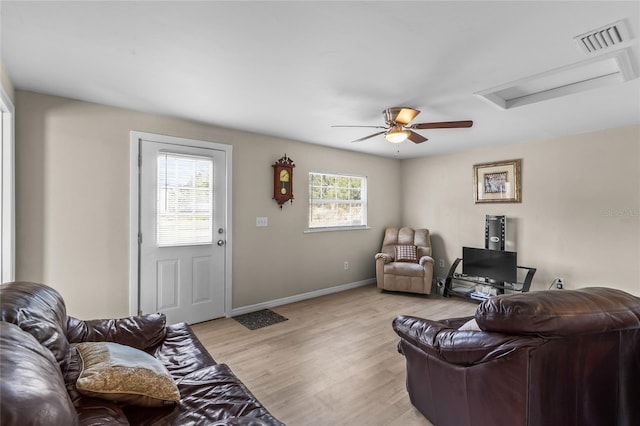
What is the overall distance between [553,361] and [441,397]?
0.68 meters

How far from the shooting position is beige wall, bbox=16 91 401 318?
2562 mm

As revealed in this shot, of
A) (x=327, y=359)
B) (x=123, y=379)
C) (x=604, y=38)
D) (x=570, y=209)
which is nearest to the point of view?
(x=123, y=379)

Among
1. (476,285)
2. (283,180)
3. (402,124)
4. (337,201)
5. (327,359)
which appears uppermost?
(402,124)

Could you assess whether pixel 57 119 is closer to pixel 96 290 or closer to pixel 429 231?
pixel 96 290

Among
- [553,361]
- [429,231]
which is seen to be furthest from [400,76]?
[429,231]

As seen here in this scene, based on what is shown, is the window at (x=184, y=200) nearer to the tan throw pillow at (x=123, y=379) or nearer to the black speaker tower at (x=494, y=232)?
the tan throw pillow at (x=123, y=379)

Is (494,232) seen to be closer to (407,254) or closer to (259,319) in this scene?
(407,254)

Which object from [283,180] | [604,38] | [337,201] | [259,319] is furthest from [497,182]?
[259,319]

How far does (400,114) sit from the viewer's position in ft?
9.05

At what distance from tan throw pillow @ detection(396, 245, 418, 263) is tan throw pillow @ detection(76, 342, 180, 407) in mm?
→ 4198

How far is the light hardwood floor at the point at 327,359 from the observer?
1.98 m

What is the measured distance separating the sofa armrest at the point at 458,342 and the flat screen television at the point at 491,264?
3.10m

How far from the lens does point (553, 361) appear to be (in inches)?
48.1

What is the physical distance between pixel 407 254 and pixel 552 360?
3.81 meters
